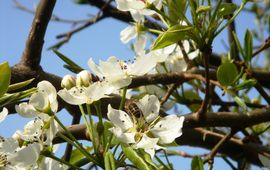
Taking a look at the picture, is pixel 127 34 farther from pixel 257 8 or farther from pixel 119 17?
pixel 257 8

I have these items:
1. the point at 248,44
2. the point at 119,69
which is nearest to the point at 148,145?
the point at 119,69

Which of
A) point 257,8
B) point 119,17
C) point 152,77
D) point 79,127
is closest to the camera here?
point 79,127

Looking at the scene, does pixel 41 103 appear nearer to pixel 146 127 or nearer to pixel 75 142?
pixel 75 142

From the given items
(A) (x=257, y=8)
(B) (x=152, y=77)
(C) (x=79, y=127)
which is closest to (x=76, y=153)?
(C) (x=79, y=127)

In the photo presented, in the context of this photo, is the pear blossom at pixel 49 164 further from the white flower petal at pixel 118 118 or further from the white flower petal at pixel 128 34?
the white flower petal at pixel 128 34

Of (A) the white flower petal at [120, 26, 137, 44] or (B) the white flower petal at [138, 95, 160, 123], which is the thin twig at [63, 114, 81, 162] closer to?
(B) the white flower petal at [138, 95, 160, 123]

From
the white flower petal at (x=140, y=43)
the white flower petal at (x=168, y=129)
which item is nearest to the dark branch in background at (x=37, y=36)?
the white flower petal at (x=168, y=129)

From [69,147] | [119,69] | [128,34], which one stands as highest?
[119,69]
